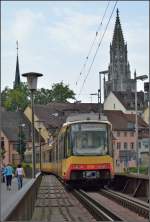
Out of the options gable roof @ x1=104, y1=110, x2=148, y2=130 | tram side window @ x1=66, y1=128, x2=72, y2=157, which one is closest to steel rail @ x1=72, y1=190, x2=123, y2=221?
tram side window @ x1=66, y1=128, x2=72, y2=157

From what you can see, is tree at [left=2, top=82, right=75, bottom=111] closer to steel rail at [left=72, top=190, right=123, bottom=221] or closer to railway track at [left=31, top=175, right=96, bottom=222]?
railway track at [left=31, top=175, right=96, bottom=222]

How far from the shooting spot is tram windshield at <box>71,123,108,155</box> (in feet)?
91.2

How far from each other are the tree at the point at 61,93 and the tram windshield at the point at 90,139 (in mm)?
107177

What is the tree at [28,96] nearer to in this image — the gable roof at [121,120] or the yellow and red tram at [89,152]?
the gable roof at [121,120]

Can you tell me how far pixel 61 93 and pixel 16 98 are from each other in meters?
10.1

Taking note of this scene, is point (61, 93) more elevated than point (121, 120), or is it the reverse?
point (61, 93)

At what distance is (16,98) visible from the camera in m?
142

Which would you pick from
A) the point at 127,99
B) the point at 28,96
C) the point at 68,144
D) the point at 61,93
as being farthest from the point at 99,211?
the point at 127,99

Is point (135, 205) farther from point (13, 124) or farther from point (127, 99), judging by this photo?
point (127, 99)

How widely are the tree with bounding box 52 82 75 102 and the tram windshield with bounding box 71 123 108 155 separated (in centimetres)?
10718

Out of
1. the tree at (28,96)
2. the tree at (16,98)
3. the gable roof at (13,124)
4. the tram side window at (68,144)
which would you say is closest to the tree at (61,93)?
the tree at (28,96)

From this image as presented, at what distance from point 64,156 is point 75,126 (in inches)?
75.2

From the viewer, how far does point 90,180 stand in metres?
28.3

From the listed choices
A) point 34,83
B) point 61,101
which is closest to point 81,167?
point 34,83
